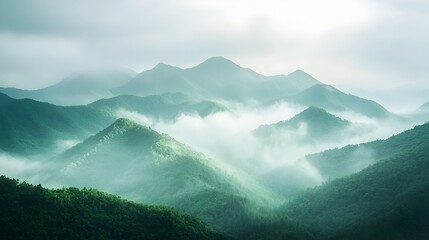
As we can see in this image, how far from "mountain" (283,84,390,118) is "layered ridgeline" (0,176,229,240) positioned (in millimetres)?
→ 118074

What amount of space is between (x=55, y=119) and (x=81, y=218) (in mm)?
83336

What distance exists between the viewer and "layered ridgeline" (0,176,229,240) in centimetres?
2778

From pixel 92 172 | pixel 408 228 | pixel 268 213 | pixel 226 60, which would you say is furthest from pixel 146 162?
pixel 226 60

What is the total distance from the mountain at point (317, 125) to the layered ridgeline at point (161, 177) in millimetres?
31878

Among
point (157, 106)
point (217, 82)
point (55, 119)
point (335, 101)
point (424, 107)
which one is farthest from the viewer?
point (217, 82)

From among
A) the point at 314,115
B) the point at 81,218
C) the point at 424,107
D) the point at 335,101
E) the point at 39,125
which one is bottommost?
the point at 81,218

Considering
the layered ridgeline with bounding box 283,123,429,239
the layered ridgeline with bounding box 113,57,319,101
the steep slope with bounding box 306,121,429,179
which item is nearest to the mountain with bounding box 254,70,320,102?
the layered ridgeline with bounding box 113,57,319,101

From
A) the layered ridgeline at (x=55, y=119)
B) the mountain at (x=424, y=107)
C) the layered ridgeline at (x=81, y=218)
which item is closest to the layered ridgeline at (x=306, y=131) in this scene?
the layered ridgeline at (x=55, y=119)

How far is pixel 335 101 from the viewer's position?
146875mm

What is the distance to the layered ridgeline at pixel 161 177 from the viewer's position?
43438mm

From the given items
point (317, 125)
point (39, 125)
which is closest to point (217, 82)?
point (317, 125)

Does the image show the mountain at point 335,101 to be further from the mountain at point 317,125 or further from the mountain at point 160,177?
the mountain at point 160,177

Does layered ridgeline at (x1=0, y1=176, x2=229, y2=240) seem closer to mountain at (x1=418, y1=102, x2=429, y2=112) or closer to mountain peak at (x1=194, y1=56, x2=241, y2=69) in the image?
mountain at (x1=418, y1=102, x2=429, y2=112)

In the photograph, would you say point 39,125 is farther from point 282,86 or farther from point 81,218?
point 282,86
